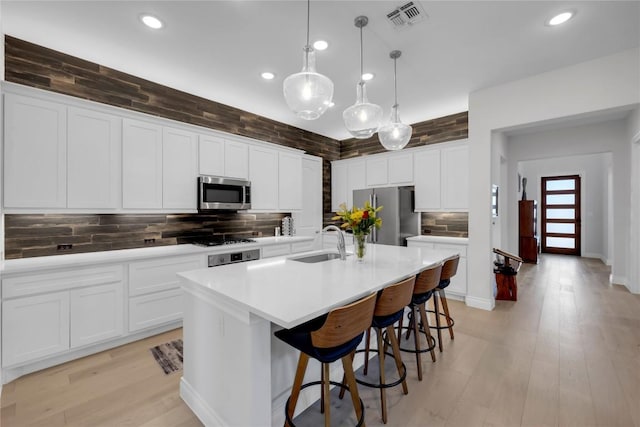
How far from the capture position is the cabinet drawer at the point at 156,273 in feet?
9.11

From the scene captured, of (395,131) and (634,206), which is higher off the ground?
(395,131)

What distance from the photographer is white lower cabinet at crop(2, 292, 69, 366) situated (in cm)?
216

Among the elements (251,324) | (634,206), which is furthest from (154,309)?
(634,206)

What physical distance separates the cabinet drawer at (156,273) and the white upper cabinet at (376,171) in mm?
3370

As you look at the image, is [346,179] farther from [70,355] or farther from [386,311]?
[70,355]

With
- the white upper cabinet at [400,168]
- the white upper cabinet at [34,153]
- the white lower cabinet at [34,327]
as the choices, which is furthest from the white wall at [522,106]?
the white upper cabinet at [34,153]

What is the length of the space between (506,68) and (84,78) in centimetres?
458

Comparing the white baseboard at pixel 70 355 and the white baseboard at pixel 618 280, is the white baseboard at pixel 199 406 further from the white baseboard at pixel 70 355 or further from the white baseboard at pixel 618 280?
the white baseboard at pixel 618 280

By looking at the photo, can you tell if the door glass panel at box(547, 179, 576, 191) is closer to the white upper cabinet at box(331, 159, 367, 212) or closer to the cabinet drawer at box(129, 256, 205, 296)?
the white upper cabinet at box(331, 159, 367, 212)

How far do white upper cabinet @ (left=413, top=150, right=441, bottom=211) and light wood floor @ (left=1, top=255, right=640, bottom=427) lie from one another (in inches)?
76.2

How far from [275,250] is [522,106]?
3.68 m

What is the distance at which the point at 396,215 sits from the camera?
4609mm

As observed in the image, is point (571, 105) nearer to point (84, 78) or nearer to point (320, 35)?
point (320, 35)

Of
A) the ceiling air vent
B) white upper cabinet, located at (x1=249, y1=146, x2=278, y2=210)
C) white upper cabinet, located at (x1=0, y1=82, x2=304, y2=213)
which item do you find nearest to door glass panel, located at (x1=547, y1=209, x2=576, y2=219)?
white upper cabinet, located at (x1=249, y1=146, x2=278, y2=210)
